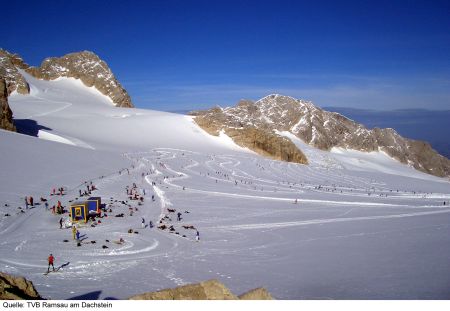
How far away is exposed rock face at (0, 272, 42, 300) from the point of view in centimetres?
484

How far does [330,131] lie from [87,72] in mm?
55399

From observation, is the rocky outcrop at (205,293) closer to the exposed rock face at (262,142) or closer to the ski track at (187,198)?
the ski track at (187,198)

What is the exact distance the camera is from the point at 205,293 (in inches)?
210

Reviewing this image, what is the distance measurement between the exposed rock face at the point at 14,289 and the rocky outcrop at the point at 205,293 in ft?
5.44

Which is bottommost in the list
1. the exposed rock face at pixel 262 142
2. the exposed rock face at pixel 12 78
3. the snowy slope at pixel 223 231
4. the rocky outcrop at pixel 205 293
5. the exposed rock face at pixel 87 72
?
the snowy slope at pixel 223 231

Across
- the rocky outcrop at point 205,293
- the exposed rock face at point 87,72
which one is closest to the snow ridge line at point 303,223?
the rocky outcrop at point 205,293

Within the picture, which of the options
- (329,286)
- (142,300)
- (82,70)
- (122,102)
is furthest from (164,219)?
(82,70)

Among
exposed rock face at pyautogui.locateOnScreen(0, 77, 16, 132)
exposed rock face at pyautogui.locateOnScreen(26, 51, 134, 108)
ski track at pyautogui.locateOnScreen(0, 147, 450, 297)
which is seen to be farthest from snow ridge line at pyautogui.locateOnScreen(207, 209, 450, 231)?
exposed rock face at pyautogui.locateOnScreen(26, 51, 134, 108)

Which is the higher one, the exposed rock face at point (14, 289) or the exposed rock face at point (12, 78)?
the exposed rock face at point (12, 78)

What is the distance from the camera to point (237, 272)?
11.5 metres

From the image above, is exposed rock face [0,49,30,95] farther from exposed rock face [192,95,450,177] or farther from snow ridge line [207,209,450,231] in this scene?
snow ridge line [207,209,450,231]

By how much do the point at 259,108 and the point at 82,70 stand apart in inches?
1618

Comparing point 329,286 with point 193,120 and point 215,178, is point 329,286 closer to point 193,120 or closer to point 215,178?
point 215,178

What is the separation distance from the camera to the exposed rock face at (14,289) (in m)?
4.84
